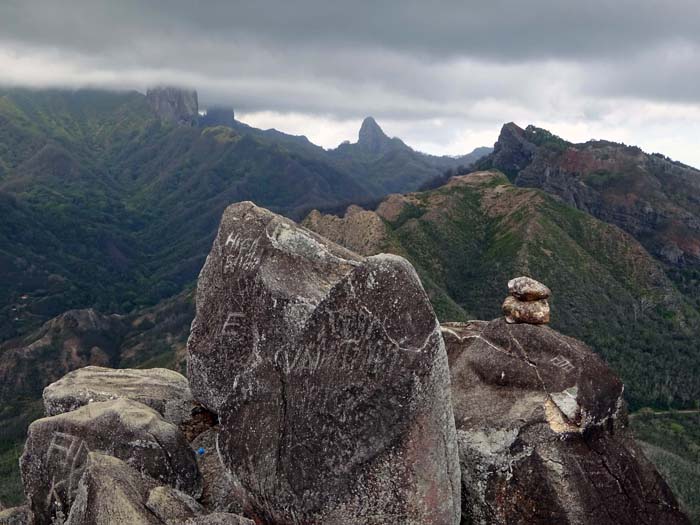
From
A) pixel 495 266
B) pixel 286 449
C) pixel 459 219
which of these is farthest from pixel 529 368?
pixel 459 219

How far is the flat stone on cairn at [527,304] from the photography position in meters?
21.8

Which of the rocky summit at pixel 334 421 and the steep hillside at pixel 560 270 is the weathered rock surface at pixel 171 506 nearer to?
the rocky summit at pixel 334 421

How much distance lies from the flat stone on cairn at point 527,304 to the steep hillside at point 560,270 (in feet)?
303

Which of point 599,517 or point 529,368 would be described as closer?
point 599,517

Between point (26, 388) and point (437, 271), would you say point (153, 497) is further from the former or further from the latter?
point (26, 388)

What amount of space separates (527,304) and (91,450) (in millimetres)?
16199

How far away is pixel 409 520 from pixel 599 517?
255 inches

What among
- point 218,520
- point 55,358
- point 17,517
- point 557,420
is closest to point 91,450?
point 17,517

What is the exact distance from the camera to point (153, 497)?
14188 millimetres

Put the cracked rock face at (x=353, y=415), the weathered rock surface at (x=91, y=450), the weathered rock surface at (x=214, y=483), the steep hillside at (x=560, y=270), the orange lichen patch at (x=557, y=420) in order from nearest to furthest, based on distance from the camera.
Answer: the cracked rock face at (x=353, y=415) < the weathered rock surface at (x=214, y=483) < the weathered rock surface at (x=91, y=450) < the orange lichen patch at (x=557, y=420) < the steep hillside at (x=560, y=270)

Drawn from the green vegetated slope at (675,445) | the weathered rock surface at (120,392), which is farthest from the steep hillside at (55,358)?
the weathered rock surface at (120,392)

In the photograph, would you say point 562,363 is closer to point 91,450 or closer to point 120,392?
point 91,450

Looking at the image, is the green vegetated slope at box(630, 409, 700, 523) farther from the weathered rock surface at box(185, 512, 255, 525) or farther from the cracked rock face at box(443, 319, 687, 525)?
the weathered rock surface at box(185, 512, 255, 525)

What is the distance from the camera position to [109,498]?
45.2 ft
